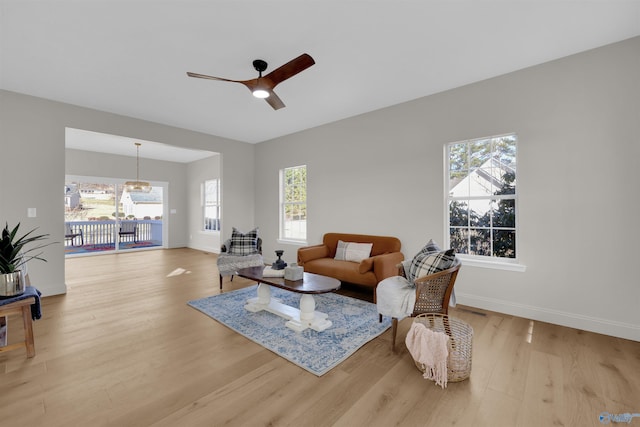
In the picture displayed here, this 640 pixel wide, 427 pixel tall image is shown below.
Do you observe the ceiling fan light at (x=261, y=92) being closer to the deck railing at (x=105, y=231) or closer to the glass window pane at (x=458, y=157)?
the glass window pane at (x=458, y=157)

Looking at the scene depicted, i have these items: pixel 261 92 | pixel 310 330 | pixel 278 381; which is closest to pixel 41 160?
pixel 261 92

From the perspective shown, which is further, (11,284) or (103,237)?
(103,237)

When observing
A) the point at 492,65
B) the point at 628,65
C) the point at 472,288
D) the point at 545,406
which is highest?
the point at 492,65

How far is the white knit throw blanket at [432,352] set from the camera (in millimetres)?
1918

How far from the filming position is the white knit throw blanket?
1918mm

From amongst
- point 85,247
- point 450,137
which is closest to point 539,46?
point 450,137

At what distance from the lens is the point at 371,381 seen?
78.3 inches

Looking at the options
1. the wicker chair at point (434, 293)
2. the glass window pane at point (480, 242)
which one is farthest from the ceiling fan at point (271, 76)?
the glass window pane at point (480, 242)

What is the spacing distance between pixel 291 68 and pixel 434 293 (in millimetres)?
2370

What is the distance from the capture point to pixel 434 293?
2438 mm

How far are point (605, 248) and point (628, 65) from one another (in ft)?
5.87

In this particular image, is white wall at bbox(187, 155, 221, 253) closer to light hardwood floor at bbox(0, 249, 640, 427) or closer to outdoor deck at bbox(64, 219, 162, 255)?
outdoor deck at bbox(64, 219, 162, 255)

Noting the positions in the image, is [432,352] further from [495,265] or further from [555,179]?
[555,179]

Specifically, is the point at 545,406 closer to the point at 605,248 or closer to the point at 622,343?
the point at 622,343
